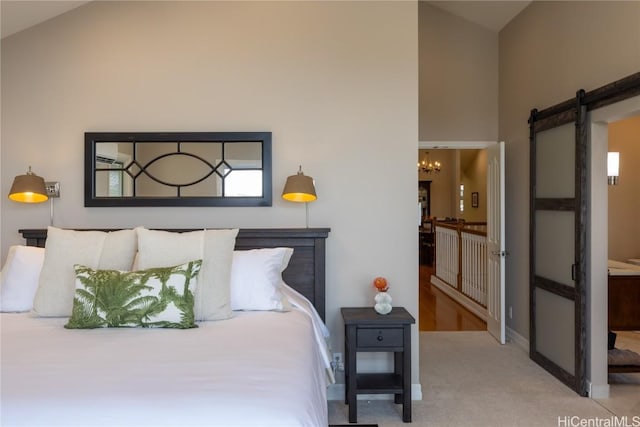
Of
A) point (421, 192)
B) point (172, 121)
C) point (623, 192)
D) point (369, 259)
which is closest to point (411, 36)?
point (369, 259)

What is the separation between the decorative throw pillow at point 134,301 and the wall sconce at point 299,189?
0.97 meters

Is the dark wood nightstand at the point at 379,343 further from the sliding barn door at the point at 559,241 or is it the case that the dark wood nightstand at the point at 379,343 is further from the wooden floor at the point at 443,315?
the wooden floor at the point at 443,315

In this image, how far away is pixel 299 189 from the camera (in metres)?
3.00

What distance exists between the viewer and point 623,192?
18.3 feet

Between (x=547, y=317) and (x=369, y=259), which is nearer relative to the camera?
(x=369, y=259)

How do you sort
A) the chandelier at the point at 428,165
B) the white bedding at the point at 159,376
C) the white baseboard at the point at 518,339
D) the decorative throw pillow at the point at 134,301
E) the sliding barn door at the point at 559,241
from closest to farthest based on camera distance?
the white bedding at the point at 159,376, the decorative throw pillow at the point at 134,301, the sliding barn door at the point at 559,241, the white baseboard at the point at 518,339, the chandelier at the point at 428,165

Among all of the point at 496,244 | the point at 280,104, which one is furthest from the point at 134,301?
the point at 496,244

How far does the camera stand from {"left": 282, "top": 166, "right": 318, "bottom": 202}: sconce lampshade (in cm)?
300

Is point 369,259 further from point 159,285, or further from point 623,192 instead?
point 623,192

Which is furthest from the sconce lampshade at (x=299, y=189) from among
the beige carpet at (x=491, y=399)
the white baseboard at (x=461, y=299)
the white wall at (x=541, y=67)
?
the white baseboard at (x=461, y=299)

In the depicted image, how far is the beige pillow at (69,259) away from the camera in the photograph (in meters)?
2.49

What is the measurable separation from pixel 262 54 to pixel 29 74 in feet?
5.64

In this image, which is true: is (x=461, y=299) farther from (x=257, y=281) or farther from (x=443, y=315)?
(x=257, y=281)

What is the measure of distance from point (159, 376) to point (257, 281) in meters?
1.10
